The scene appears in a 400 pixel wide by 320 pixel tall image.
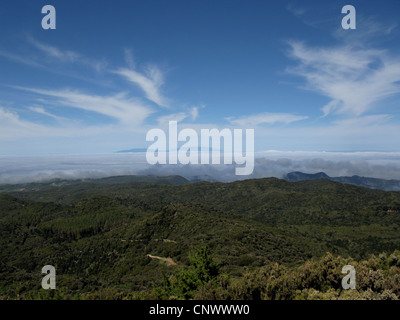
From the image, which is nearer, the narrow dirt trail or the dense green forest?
the dense green forest

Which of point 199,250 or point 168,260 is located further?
point 168,260

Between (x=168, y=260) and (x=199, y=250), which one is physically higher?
(x=199, y=250)

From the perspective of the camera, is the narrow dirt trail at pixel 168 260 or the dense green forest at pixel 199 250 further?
the narrow dirt trail at pixel 168 260

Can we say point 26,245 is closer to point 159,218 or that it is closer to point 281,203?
point 159,218

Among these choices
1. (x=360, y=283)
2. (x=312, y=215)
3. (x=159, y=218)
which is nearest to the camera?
(x=360, y=283)

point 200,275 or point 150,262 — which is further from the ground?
point 200,275

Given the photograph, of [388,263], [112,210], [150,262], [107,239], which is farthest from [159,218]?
[388,263]

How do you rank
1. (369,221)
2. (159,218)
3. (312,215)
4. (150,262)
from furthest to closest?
(312,215) → (369,221) → (159,218) → (150,262)
